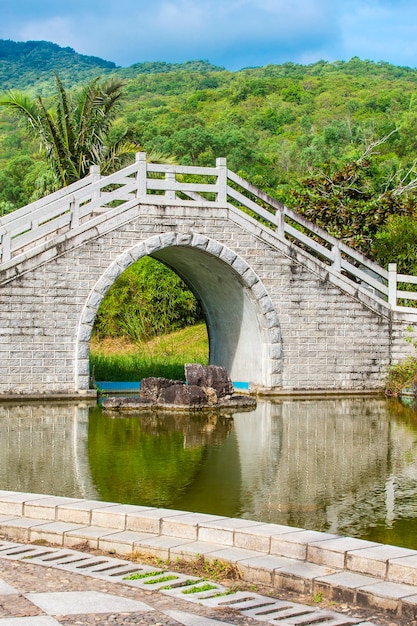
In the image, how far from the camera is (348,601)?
19.4 feet

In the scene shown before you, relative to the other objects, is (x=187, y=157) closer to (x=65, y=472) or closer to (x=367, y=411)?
(x=367, y=411)

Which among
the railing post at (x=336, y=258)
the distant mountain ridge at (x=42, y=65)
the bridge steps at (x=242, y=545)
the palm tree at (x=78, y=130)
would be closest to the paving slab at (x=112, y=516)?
the bridge steps at (x=242, y=545)

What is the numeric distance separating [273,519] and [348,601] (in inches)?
97.6

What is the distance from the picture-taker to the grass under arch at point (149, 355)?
23.2 m

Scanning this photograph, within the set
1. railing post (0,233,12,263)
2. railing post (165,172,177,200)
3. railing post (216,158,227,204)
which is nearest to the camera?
railing post (0,233,12,263)

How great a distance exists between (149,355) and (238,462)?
52.1 feet

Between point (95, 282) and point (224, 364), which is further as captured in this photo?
point (224, 364)

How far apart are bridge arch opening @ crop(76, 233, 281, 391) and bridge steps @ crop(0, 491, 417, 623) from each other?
10.2 metres

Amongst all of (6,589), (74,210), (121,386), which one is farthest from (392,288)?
(6,589)

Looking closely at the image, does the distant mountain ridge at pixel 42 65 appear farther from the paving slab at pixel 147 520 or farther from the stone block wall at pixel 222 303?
the paving slab at pixel 147 520

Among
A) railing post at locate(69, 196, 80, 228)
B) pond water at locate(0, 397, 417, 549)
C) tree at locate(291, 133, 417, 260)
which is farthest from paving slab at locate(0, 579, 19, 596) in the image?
tree at locate(291, 133, 417, 260)

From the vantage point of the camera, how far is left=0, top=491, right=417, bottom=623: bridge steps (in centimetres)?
598

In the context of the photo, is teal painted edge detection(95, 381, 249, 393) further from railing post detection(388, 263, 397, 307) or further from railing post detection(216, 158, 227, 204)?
railing post detection(216, 158, 227, 204)

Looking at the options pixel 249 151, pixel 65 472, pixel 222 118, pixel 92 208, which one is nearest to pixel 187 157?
pixel 249 151
